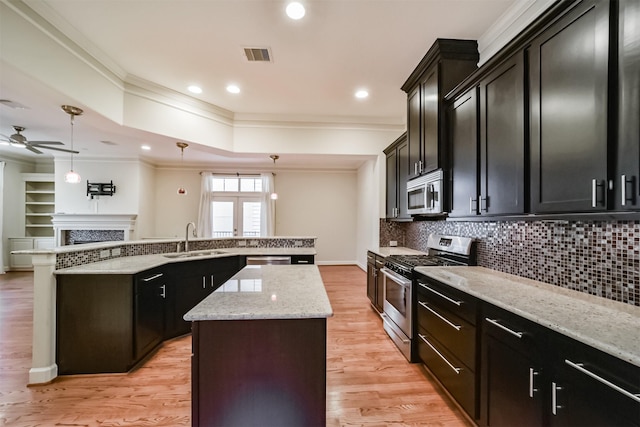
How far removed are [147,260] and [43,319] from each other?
0.89m

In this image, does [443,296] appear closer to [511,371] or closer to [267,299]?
[511,371]

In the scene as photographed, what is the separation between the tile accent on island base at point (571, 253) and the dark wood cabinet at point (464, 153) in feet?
1.26

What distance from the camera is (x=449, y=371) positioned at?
1.94 metres

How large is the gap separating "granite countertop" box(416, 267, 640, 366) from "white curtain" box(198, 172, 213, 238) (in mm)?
6304

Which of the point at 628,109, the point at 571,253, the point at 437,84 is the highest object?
the point at 437,84

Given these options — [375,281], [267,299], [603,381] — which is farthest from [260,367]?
[375,281]

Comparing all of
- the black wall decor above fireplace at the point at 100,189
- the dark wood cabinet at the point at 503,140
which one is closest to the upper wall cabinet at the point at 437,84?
the dark wood cabinet at the point at 503,140

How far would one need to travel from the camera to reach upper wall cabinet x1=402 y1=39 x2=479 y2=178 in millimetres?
2584

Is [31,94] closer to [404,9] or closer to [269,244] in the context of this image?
[269,244]

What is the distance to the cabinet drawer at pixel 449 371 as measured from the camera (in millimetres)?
1704

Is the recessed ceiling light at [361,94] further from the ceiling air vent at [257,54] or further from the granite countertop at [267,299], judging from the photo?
the granite countertop at [267,299]

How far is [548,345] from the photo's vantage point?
1189mm

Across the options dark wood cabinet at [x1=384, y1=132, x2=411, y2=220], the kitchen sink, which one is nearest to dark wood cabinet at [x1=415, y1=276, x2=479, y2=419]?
dark wood cabinet at [x1=384, y1=132, x2=411, y2=220]

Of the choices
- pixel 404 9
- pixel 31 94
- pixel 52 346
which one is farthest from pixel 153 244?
pixel 404 9
